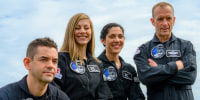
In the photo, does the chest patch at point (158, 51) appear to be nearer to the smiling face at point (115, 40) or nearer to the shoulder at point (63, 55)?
the smiling face at point (115, 40)

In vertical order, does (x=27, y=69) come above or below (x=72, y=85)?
above

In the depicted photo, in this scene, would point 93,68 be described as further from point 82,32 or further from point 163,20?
point 163,20

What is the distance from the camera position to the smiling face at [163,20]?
5496 millimetres

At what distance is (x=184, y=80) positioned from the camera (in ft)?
16.8

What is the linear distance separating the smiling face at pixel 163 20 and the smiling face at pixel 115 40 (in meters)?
0.94

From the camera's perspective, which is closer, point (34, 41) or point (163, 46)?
point (34, 41)

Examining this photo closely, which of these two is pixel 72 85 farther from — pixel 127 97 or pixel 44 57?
pixel 127 97

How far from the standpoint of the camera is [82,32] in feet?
17.2

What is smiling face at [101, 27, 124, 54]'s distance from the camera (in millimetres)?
5949

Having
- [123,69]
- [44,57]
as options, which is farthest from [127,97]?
[44,57]

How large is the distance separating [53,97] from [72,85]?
1.66 feet

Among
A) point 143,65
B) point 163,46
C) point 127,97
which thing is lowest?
point 127,97

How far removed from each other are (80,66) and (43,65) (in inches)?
42.0

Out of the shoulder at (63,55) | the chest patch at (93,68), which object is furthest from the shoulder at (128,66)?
the shoulder at (63,55)
